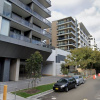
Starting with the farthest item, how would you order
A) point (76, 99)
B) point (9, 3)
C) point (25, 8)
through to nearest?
point (25, 8), point (9, 3), point (76, 99)

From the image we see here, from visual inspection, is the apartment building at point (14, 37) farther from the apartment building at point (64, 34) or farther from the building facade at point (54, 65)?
the apartment building at point (64, 34)

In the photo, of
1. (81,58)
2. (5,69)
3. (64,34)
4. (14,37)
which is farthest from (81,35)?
(5,69)

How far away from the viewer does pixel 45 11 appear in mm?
26641

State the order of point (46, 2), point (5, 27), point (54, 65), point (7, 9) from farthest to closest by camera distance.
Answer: point (54, 65)
point (46, 2)
point (7, 9)
point (5, 27)

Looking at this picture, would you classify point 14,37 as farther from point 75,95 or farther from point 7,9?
point 75,95

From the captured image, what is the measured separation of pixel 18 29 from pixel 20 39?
3.49 metres

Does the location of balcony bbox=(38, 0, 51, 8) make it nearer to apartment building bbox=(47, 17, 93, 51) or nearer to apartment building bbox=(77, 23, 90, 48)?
apartment building bbox=(47, 17, 93, 51)

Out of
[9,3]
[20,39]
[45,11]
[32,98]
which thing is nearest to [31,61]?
[32,98]

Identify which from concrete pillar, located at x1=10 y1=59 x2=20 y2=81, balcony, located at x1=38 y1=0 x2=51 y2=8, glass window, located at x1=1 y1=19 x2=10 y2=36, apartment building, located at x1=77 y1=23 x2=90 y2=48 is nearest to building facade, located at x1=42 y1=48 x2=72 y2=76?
concrete pillar, located at x1=10 y1=59 x2=20 y2=81

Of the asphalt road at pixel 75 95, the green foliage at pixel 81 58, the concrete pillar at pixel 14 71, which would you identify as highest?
the green foliage at pixel 81 58

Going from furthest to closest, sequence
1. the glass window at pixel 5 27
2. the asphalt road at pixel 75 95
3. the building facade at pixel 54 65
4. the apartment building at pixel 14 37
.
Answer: the building facade at pixel 54 65, the apartment building at pixel 14 37, the glass window at pixel 5 27, the asphalt road at pixel 75 95

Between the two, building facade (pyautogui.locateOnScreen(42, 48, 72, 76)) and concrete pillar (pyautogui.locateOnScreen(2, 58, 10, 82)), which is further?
building facade (pyautogui.locateOnScreen(42, 48, 72, 76))

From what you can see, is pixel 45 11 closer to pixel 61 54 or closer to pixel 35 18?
pixel 35 18

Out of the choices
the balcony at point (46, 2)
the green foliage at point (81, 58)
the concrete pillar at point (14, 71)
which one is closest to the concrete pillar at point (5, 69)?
the concrete pillar at point (14, 71)
